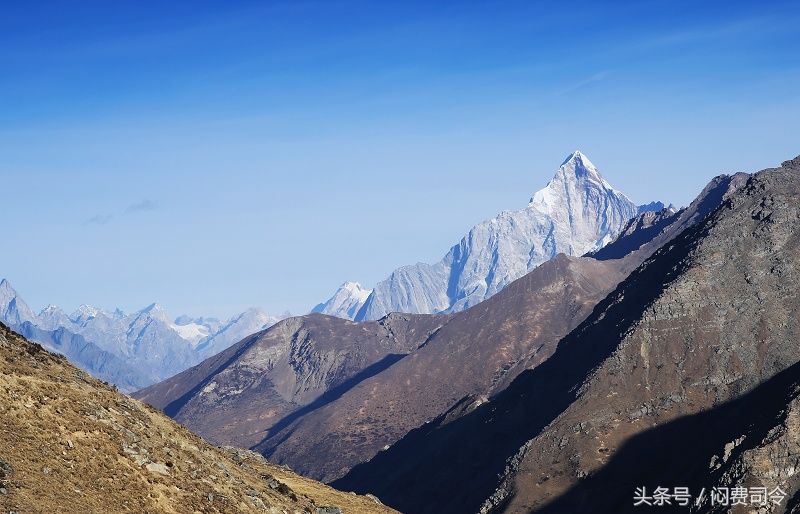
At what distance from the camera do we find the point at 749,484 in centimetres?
17738

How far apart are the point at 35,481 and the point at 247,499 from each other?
16076mm

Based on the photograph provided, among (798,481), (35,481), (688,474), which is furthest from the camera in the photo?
(688,474)

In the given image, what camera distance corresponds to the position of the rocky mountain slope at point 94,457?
52.4 m

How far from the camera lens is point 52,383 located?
62250 mm

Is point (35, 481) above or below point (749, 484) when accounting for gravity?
above

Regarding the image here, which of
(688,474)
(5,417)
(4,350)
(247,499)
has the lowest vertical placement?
(688,474)

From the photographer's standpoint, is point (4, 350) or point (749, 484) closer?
point (4, 350)

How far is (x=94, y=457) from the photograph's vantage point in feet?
185

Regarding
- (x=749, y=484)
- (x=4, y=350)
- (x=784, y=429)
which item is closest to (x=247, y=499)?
(x=4, y=350)

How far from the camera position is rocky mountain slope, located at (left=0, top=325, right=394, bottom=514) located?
5238 centimetres

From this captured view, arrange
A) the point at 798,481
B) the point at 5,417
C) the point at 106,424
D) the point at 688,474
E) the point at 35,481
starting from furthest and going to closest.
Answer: the point at 688,474
the point at 798,481
the point at 106,424
the point at 5,417
the point at 35,481

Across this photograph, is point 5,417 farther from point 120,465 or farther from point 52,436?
point 120,465

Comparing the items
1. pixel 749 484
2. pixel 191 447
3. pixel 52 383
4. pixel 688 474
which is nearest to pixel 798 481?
pixel 749 484

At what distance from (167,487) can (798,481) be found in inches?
6021
